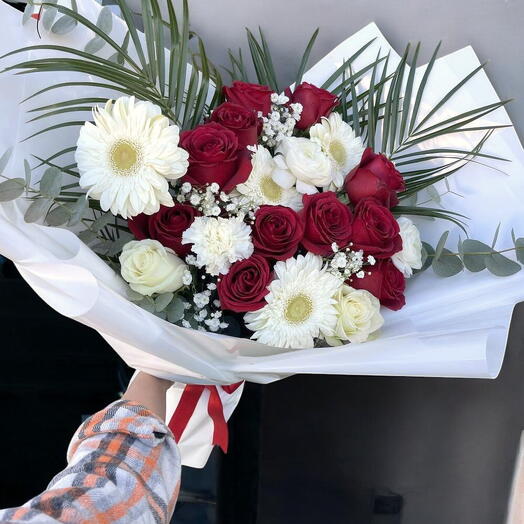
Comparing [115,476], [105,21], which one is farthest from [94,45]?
[115,476]

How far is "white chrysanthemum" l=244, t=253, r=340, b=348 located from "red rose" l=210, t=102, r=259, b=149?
0.54ft

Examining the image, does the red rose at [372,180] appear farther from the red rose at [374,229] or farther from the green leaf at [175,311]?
the green leaf at [175,311]

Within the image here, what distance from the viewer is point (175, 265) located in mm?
832

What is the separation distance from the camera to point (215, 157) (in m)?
0.80

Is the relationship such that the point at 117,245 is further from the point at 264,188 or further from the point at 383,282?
the point at 383,282

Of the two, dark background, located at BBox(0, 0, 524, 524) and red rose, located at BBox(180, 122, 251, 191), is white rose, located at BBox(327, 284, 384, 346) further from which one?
dark background, located at BBox(0, 0, 524, 524)

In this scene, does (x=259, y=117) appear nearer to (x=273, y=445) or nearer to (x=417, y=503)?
(x=273, y=445)

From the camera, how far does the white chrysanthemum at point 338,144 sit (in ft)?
2.94

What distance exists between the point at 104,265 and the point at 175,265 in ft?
0.29

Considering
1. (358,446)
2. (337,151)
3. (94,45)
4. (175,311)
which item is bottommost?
(358,446)

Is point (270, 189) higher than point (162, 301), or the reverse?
point (270, 189)

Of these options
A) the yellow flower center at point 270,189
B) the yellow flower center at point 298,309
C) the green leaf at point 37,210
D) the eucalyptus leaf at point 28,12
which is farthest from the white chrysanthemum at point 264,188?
the eucalyptus leaf at point 28,12

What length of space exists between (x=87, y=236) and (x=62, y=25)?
278 mm

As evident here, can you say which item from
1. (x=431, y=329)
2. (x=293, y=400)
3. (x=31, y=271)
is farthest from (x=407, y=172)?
(x=31, y=271)
